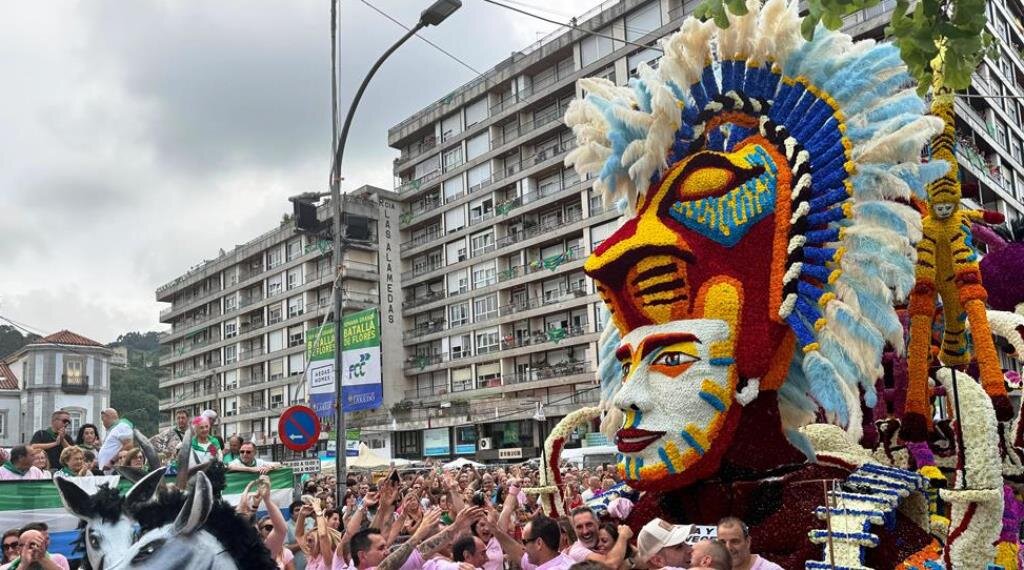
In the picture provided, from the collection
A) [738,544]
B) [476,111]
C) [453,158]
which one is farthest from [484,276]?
[738,544]

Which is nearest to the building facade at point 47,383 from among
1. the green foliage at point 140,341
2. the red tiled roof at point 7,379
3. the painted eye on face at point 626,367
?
the red tiled roof at point 7,379

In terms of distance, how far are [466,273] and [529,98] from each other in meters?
11.0

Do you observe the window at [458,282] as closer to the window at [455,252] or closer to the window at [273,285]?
the window at [455,252]

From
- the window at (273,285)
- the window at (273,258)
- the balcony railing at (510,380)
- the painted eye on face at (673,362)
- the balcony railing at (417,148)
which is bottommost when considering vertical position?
the painted eye on face at (673,362)

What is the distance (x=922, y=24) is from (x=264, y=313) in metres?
66.5

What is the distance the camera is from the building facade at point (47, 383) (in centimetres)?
4812

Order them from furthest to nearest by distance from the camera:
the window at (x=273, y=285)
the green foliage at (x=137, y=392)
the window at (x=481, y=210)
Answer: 1. the green foliage at (x=137, y=392)
2. the window at (x=273, y=285)
3. the window at (x=481, y=210)

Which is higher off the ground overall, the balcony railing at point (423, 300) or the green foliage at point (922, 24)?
the balcony railing at point (423, 300)

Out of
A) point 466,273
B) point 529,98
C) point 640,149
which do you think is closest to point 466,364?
point 466,273

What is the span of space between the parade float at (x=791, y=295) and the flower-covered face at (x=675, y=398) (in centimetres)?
1

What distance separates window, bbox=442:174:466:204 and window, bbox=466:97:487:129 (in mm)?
3278

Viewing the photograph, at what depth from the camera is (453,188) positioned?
55.1 meters

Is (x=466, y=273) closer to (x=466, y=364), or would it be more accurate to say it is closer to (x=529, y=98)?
(x=466, y=364)

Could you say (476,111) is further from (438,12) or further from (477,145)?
(438,12)
